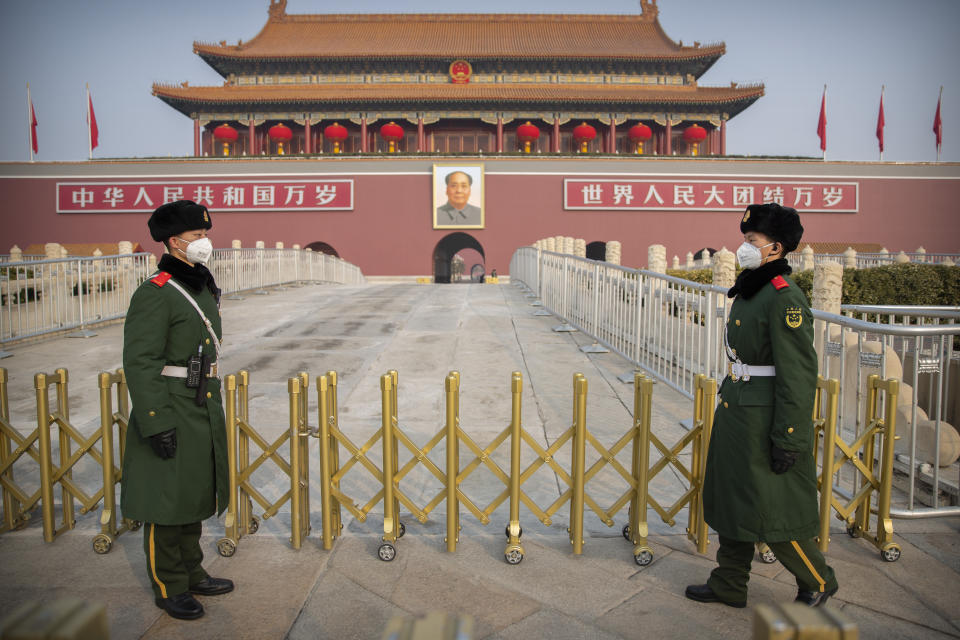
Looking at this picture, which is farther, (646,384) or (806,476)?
(646,384)

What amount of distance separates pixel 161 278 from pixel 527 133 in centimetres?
2559

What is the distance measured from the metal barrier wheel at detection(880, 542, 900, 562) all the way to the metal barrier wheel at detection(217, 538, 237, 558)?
10.0ft

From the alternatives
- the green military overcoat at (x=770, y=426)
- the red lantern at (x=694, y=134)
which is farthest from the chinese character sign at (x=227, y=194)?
the green military overcoat at (x=770, y=426)

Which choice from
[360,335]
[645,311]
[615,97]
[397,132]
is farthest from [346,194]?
[645,311]

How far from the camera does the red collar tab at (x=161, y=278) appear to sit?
Result: 8.73ft

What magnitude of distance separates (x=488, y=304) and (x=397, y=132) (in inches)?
663

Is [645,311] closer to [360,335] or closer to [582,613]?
[360,335]

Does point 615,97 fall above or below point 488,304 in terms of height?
above

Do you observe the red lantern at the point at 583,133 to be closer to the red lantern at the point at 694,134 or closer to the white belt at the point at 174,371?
the red lantern at the point at 694,134

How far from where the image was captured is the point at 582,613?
2604mm

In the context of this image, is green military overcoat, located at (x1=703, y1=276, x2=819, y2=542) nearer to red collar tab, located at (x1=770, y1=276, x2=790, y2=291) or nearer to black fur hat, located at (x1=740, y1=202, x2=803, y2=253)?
red collar tab, located at (x1=770, y1=276, x2=790, y2=291)

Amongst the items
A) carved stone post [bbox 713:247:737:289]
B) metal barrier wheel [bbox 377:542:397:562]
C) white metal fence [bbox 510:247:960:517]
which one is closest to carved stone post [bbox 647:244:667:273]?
white metal fence [bbox 510:247:960:517]

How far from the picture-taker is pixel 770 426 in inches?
103

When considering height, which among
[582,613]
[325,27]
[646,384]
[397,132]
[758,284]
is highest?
[325,27]
